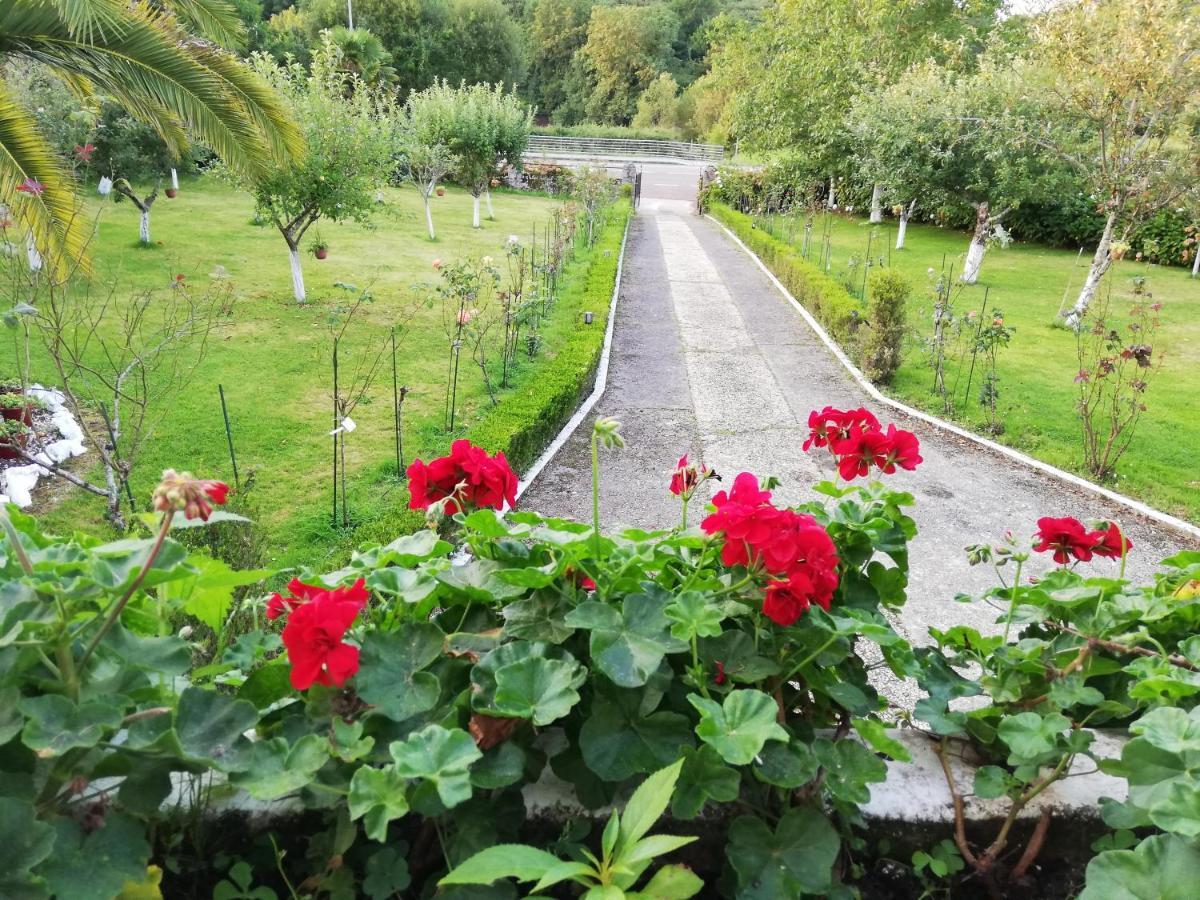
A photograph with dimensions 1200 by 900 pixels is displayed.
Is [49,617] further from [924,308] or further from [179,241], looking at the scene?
[179,241]

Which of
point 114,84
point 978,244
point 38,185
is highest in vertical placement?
point 114,84

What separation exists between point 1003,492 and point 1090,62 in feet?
24.2

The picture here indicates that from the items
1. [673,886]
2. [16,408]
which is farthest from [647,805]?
[16,408]

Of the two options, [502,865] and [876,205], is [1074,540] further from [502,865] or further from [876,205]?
[876,205]

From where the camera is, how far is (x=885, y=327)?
30.0ft

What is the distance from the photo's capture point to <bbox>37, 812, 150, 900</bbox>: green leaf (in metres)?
0.92

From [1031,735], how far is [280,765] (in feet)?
3.90

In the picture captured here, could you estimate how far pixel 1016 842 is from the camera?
1477mm

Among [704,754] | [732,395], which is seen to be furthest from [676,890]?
[732,395]

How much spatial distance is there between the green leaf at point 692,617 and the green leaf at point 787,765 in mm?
211

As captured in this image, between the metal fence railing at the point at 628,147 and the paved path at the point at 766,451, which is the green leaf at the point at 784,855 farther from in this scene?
the metal fence railing at the point at 628,147

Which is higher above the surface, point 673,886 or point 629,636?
point 629,636

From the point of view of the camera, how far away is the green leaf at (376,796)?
3.26 ft

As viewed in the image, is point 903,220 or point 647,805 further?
point 903,220
